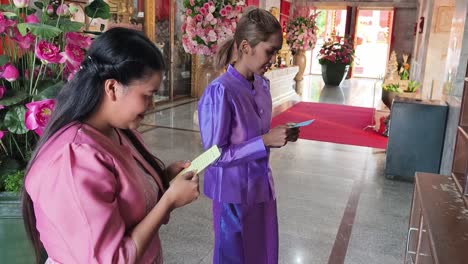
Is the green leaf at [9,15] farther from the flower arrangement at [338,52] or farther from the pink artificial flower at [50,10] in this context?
the flower arrangement at [338,52]

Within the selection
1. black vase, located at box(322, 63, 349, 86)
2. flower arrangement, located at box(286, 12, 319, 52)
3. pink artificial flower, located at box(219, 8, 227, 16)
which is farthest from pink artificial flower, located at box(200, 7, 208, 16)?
black vase, located at box(322, 63, 349, 86)

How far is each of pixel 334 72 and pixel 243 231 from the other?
11.6 metres

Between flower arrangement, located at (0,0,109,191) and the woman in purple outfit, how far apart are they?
58 centimetres

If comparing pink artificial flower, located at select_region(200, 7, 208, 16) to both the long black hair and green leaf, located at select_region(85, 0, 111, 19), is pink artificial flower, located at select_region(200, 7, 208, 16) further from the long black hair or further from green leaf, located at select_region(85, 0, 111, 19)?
the long black hair

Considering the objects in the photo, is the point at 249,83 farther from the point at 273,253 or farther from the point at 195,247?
the point at 195,247

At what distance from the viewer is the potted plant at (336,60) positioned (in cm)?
1240

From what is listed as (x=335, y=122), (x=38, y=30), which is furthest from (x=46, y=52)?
(x=335, y=122)

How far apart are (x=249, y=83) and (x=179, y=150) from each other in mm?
3366

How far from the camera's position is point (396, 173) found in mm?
4148

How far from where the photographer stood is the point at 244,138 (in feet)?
5.15

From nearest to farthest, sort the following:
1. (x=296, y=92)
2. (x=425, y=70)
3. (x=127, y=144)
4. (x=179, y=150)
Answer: (x=127, y=144), (x=179, y=150), (x=425, y=70), (x=296, y=92)

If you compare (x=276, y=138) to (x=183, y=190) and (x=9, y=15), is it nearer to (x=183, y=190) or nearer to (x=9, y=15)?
(x=183, y=190)

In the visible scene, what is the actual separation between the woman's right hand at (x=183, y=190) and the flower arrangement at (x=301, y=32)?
1057 cm

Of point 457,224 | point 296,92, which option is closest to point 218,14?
point 457,224
